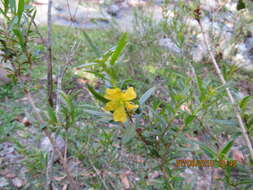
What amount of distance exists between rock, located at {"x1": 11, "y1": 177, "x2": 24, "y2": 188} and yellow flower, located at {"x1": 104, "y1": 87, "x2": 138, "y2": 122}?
135 cm

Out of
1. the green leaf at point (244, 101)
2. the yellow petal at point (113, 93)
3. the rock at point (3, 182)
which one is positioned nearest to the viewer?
the yellow petal at point (113, 93)

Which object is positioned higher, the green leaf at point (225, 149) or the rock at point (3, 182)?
the green leaf at point (225, 149)

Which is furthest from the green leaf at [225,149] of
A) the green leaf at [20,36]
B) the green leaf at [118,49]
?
the green leaf at [20,36]

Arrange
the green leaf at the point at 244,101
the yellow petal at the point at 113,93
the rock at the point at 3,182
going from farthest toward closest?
the rock at the point at 3,182
the green leaf at the point at 244,101
the yellow petal at the point at 113,93

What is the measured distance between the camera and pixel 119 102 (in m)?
0.47

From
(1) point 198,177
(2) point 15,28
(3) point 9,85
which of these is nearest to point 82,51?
(3) point 9,85

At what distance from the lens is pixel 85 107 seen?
594 mm

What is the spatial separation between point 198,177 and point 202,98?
1.23 metres

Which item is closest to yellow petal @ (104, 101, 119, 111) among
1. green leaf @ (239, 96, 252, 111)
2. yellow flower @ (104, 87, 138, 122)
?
yellow flower @ (104, 87, 138, 122)

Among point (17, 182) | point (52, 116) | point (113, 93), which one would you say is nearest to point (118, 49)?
point (113, 93)

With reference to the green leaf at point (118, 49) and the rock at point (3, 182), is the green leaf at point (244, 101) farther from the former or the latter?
the rock at point (3, 182)

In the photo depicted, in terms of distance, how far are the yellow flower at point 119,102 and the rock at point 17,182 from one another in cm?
135

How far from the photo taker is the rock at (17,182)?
1.50 meters

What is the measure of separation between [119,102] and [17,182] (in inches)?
54.9
